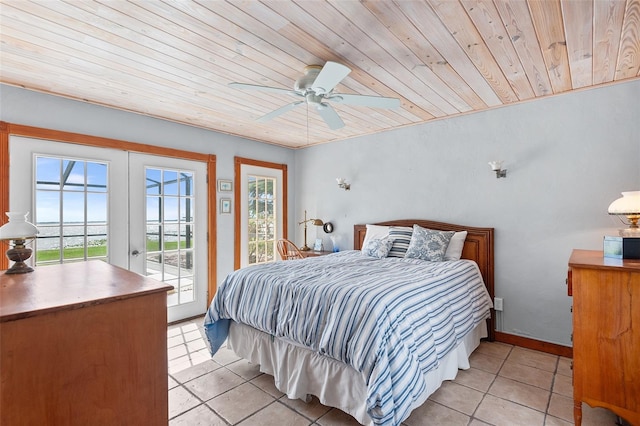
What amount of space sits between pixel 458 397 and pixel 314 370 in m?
1.02

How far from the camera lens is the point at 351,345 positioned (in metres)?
1.78

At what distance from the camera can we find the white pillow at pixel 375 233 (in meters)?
3.73

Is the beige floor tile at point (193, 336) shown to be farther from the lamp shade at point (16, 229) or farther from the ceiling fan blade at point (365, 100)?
the ceiling fan blade at point (365, 100)

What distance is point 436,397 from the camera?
2.19m

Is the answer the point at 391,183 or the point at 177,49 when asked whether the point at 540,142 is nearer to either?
the point at 391,183

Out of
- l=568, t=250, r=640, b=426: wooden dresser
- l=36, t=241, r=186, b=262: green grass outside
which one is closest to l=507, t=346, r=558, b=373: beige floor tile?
l=568, t=250, r=640, b=426: wooden dresser

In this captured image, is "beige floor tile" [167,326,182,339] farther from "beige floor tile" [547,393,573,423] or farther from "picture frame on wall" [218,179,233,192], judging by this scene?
"beige floor tile" [547,393,573,423]

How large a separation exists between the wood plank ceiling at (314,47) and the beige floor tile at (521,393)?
2319mm

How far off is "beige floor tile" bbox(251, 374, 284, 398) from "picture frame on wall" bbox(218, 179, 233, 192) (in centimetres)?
240

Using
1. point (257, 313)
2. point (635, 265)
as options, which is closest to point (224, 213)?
point (257, 313)

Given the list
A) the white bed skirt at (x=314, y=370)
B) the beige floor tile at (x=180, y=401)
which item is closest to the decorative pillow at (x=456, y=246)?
the white bed skirt at (x=314, y=370)

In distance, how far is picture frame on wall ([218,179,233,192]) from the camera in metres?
4.11

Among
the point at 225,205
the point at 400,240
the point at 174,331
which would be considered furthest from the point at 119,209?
the point at 400,240

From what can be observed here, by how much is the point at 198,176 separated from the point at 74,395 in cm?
320
